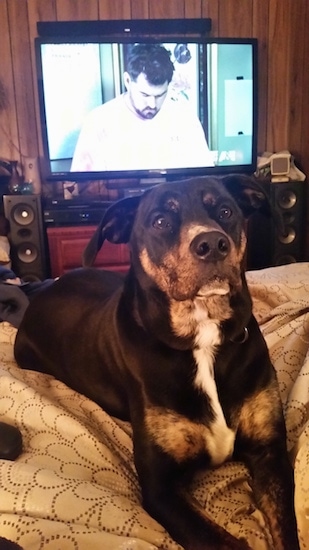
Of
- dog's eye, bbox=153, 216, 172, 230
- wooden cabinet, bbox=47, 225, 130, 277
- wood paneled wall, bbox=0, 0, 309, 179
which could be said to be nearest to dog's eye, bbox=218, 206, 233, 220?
dog's eye, bbox=153, 216, 172, 230

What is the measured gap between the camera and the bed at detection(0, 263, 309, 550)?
3.05 ft

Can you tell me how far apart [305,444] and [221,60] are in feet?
10.7

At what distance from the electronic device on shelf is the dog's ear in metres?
2.48

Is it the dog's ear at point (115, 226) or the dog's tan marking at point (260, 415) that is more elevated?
the dog's ear at point (115, 226)

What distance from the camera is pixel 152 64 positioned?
3730 mm

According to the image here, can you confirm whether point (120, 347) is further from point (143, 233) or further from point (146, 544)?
point (146, 544)

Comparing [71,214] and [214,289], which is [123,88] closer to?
[71,214]

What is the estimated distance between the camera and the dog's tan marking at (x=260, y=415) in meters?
1.23

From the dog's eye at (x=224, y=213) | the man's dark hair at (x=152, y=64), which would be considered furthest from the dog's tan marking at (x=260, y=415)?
the man's dark hair at (x=152, y=64)

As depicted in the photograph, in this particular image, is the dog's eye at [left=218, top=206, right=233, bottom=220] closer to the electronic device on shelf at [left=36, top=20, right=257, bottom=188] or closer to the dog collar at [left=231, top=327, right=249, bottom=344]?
the dog collar at [left=231, top=327, right=249, bottom=344]

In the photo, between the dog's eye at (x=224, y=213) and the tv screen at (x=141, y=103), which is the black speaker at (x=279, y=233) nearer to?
the tv screen at (x=141, y=103)

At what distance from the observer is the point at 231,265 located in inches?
47.6

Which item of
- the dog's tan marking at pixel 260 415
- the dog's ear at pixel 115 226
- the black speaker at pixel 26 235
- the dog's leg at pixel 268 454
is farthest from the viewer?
the black speaker at pixel 26 235

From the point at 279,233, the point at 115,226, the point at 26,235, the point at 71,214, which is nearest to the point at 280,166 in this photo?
the point at 279,233
